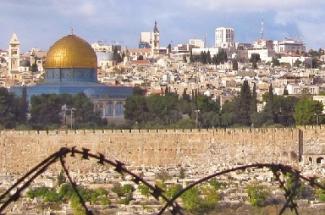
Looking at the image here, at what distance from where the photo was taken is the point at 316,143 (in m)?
35.0

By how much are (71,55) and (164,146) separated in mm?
24698

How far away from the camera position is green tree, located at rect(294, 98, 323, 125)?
4318 cm

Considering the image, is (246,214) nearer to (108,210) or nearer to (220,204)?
(220,204)

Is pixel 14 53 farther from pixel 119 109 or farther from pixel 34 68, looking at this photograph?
pixel 119 109

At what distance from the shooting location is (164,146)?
3444 centimetres

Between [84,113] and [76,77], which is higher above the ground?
[76,77]

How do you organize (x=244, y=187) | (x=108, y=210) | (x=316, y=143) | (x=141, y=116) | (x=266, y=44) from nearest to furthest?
(x=108, y=210) < (x=244, y=187) < (x=316, y=143) < (x=141, y=116) < (x=266, y=44)

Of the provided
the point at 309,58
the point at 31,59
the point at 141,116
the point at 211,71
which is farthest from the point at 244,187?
the point at 309,58

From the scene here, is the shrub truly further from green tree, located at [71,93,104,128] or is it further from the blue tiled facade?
the blue tiled facade

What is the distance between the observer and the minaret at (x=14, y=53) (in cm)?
8469

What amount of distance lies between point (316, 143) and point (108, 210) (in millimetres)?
13184

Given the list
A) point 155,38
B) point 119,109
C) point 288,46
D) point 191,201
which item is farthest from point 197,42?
point 191,201

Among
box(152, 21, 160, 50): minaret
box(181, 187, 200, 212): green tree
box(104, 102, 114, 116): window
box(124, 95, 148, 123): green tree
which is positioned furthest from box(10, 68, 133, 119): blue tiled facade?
box(152, 21, 160, 50): minaret

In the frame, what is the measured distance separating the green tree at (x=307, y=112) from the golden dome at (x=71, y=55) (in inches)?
586
